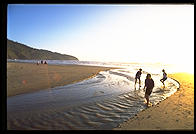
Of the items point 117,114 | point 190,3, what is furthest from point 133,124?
point 190,3

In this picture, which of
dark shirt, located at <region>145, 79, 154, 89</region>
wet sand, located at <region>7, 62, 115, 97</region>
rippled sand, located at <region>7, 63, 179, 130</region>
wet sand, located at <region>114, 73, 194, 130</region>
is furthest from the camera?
wet sand, located at <region>7, 62, 115, 97</region>

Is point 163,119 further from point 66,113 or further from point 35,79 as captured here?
point 35,79

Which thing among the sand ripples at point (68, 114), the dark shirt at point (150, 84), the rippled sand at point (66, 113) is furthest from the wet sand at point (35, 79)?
the dark shirt at point (150, 84)

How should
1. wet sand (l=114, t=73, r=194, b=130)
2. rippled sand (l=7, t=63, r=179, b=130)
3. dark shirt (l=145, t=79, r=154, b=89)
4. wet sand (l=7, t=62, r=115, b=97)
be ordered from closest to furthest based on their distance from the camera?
wet sand (l=114, t=73, r=194, b=130) → rippled sand (l=7, t=63, r=179, b=130) → dark shirt (l=145, t=79, r=154, b=89) → wet sand (l=7, t=62, r=115, b=97)

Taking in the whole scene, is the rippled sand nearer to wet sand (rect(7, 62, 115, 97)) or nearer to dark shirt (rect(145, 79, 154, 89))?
dark shirt (rect(145, 79, 154, 89))

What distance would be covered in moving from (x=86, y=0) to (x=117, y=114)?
5380 millimetres

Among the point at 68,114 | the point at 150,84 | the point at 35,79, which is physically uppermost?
the point at 150,84

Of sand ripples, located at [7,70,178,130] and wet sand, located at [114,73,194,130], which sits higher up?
wet sand, located at [114,73,194,130]

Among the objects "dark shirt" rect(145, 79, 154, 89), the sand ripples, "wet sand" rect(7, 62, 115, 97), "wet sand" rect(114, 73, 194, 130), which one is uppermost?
"dark shirt" rect(145, 79, 154, 89)

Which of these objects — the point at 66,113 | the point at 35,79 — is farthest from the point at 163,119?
the point at 35,79

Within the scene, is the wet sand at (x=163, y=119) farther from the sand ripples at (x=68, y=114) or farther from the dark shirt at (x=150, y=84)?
the dark shirt at (x=150, y=84)

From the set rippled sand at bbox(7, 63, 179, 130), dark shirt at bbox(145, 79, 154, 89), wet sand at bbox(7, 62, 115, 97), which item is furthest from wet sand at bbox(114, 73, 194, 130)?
wet sand at bbox(7, 62, 115, 97)

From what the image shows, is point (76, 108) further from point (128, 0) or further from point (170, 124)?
point (128, 0)

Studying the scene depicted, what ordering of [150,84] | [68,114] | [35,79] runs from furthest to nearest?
1. [35,79]
2. [150,84]
3. [68,114]
